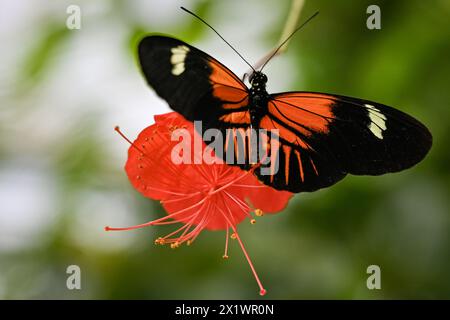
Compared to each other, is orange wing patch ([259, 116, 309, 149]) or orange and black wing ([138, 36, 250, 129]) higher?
orange and black wing ([138, 36, 250, 129])

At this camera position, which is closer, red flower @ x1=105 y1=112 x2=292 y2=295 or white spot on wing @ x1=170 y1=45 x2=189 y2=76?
white spot on wing @ x1=170 y1=45 x2=189 y2=76

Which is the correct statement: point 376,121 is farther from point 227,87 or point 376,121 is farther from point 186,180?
point 186,180

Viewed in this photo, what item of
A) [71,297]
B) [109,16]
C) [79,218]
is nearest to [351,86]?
[109,16]

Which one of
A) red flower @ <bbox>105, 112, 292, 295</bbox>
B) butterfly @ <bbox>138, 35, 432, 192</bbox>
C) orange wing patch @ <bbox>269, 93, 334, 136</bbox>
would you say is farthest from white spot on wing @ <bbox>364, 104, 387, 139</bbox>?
red flower @ <bbox>105, 112, 292, 295</bbox>

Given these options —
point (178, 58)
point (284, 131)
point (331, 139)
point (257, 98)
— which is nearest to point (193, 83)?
point (178, 58)

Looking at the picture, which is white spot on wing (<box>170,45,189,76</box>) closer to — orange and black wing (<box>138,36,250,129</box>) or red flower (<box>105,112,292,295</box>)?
orange and black wing (<box>138,36,250,129</box>)

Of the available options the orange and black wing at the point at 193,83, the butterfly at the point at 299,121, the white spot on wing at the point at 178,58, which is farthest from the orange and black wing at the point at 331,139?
the white spot on wing at the point at 178,58

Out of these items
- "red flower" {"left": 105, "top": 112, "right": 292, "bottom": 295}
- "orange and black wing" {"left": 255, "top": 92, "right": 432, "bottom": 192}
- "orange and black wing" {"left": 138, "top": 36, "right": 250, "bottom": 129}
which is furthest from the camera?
"red flower" {"left": 105, "top": 112, "right": 292, "bottom": 295}
